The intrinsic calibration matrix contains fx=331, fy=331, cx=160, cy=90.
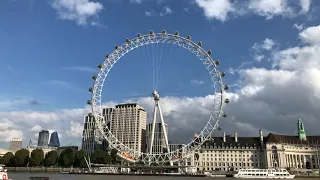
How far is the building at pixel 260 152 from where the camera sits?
148750 mm

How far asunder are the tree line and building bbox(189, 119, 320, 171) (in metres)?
44.1

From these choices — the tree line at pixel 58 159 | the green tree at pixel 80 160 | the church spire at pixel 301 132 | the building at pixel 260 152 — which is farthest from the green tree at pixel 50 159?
the church spire at pixel 301 132

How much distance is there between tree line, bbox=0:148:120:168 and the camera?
12838 cm

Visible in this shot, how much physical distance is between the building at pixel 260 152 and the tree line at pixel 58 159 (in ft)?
145

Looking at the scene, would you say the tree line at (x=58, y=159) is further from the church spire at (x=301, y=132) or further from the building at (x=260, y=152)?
the church spire at (x=301, y=132)

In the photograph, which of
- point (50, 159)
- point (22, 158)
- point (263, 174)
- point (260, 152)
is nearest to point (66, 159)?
point (50, 159)

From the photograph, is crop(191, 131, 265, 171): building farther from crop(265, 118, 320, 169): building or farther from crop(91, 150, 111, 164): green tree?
crop(91, 150, 111, 164): green tree

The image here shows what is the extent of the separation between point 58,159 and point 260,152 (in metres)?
90.0

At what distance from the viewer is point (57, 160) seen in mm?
141000

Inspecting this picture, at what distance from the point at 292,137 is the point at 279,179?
79322 mm

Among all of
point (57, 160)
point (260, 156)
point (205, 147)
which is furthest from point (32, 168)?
point (260, 156)

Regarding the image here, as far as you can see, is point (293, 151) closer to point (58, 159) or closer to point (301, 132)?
point (301, 132)

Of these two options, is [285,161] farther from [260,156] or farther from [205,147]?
[205,147]

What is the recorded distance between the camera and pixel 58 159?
450ft
